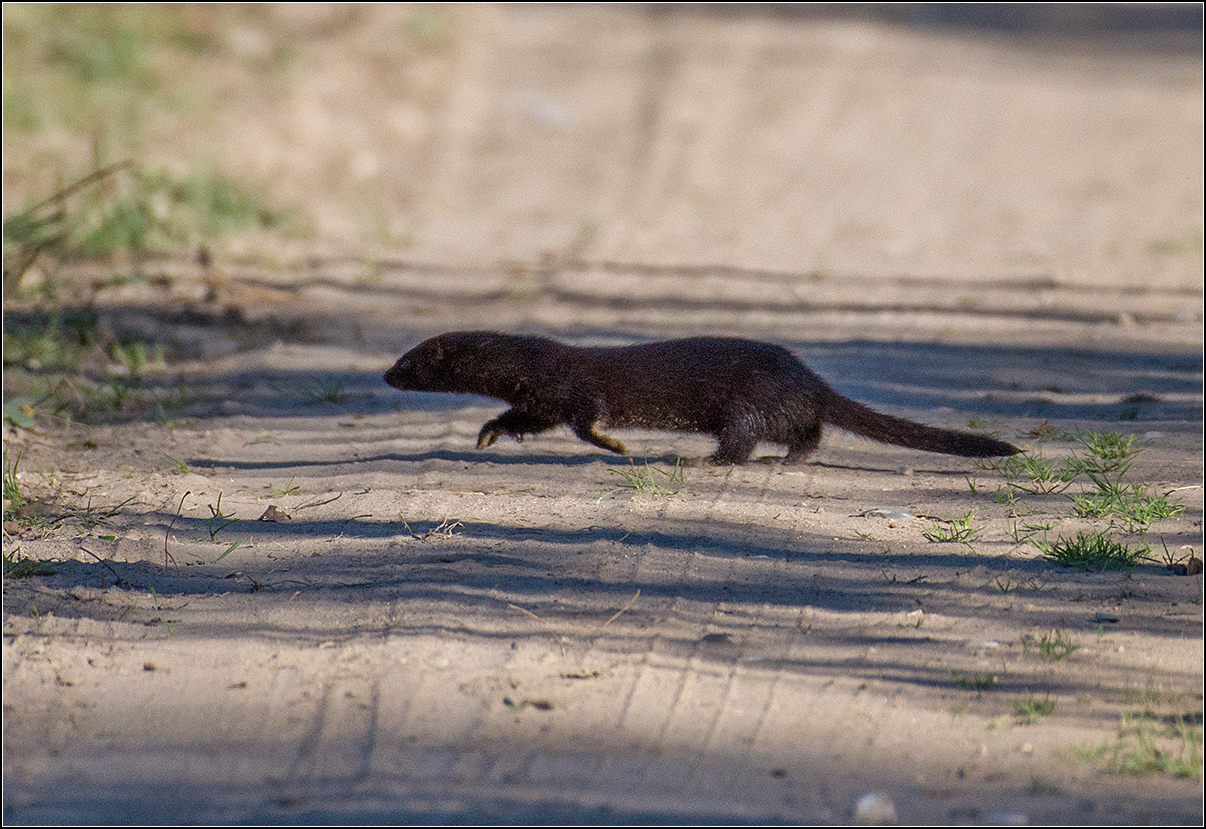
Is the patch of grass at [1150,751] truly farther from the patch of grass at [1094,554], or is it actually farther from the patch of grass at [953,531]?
the patch of grass at [953,531]

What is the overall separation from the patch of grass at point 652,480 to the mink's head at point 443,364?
2.82ft

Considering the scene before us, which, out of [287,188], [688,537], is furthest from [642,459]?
[287,188]

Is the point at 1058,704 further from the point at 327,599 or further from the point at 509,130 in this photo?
the point at 509,130

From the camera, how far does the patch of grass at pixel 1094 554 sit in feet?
10.6

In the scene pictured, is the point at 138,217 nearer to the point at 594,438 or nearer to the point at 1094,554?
the point at 594,438

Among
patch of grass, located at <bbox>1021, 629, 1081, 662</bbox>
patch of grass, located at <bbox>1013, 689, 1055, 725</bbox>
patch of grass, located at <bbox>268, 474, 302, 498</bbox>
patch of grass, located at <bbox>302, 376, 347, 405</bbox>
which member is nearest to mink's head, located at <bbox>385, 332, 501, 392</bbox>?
patch of grass, located at <bbox>302, 376, 347, 405</bbox>

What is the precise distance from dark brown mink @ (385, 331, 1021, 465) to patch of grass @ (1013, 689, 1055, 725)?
4.84 feet

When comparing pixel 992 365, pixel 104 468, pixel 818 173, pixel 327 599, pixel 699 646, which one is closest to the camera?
pixel 699 646

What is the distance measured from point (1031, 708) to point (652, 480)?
5.61 ft

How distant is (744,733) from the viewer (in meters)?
2.62

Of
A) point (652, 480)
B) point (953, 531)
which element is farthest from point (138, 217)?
point (953, 531)

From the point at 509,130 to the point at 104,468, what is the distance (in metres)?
7.39

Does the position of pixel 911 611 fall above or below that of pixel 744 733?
above

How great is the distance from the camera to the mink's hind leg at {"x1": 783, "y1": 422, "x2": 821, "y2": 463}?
4277 mm
